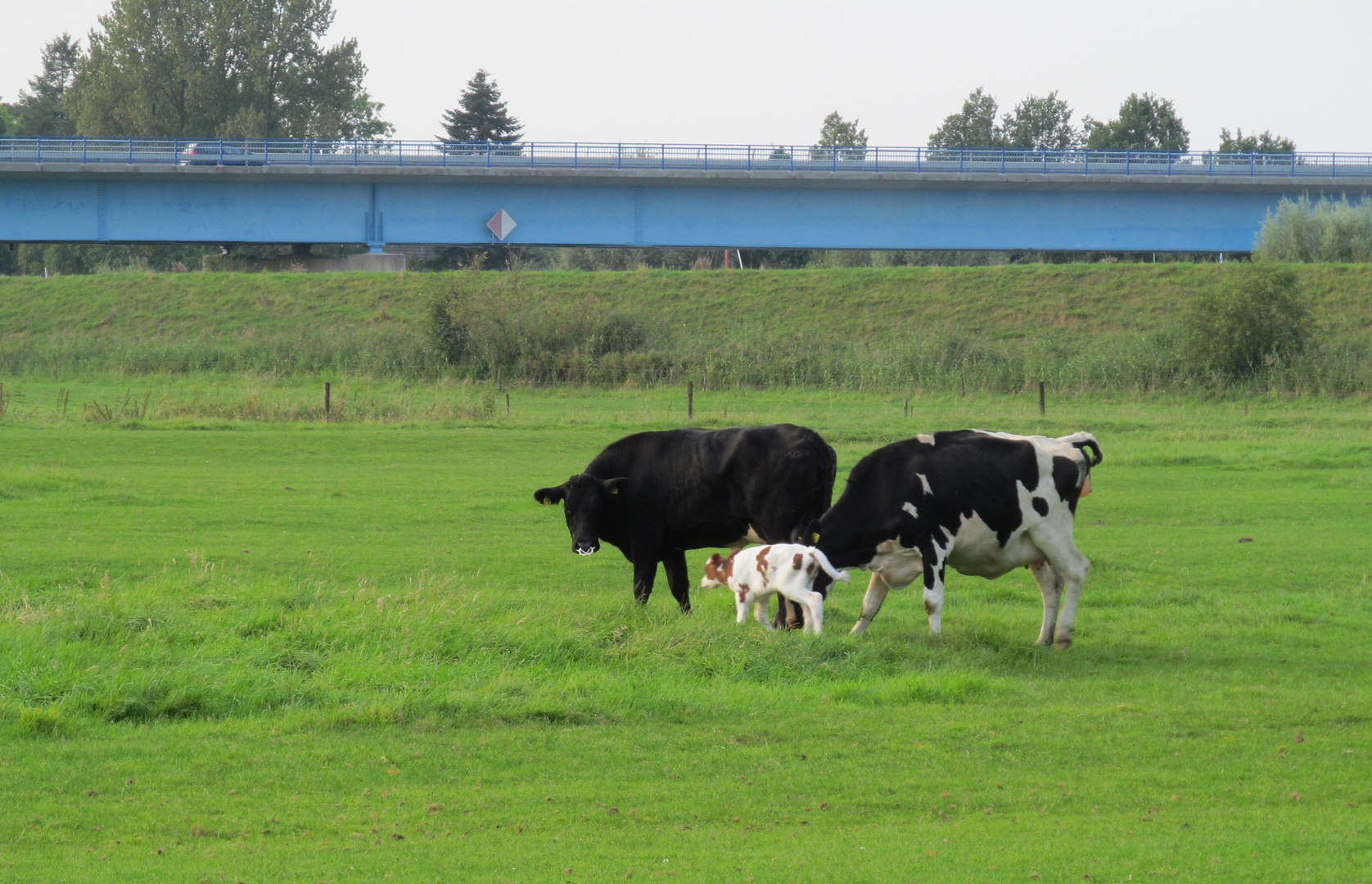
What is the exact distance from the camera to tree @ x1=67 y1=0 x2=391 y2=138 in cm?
8731

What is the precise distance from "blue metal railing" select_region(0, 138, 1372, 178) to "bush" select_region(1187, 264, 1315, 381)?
19.5 m

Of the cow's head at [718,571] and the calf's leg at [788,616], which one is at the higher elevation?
the cow's head at [718,571]

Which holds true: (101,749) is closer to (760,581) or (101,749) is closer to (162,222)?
(760,581)

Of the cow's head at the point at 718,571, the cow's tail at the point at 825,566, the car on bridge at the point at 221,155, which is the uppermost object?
the car on bridge at the point at 221,155

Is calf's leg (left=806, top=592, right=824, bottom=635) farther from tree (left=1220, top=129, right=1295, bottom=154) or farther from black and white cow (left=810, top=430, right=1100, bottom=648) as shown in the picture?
tree (left=1220, top=129, right=1295, bottom=154)

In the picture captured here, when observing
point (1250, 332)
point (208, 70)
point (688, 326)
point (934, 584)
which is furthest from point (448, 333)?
point (208, 70)

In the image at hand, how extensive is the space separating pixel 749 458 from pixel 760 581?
5.29 ft

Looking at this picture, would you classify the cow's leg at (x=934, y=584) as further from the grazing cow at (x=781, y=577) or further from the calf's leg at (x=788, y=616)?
the calf's leg at (x=788, y=616)

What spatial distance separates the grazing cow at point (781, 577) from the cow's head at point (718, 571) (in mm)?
689

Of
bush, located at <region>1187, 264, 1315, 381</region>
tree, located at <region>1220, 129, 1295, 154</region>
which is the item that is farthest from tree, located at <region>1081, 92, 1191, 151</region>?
bush, located at <region>1187, 264, 1315, 381</region>

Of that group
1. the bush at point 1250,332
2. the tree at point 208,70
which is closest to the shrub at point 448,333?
the bush at point 1250,332

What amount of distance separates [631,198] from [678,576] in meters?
49.4

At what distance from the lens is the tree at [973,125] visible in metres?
109

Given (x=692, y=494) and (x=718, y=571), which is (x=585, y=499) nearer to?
(x=692, y=494)
